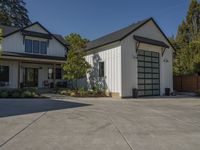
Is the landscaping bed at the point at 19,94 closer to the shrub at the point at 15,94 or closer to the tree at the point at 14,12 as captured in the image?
the shrub at the point at 15,94

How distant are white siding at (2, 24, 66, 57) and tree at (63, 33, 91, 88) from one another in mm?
4064

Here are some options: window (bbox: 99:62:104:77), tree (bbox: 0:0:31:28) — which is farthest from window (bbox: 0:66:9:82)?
tree (bbox: 0:0:31:28)

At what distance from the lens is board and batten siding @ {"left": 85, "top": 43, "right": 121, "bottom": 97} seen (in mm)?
17719

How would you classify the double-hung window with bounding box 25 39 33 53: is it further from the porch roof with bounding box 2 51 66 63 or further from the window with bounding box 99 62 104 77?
the window with bounding box 99 62 104 77

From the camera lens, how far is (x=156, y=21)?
21.0 m

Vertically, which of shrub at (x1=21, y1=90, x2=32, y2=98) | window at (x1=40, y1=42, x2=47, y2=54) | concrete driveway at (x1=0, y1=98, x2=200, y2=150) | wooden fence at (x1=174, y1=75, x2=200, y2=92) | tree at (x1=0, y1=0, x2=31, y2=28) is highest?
tree at (x1=0, y1=0, x2=31, y2=28)

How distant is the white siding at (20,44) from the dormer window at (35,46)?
16.2 inches

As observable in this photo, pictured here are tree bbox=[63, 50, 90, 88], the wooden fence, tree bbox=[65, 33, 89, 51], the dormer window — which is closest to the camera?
tree bbox=[63, 50, 90, 88]

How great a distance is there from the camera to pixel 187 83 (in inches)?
933

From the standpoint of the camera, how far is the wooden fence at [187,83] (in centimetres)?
2272

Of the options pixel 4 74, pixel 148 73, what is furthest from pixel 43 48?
pixel 148 73

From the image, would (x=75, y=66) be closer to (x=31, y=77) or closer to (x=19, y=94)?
(x=19, y=94)

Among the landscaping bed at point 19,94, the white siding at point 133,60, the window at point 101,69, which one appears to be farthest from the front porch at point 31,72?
the white siding at point 133,60

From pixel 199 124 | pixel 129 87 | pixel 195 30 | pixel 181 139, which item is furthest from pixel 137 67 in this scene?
pixel 195 30
